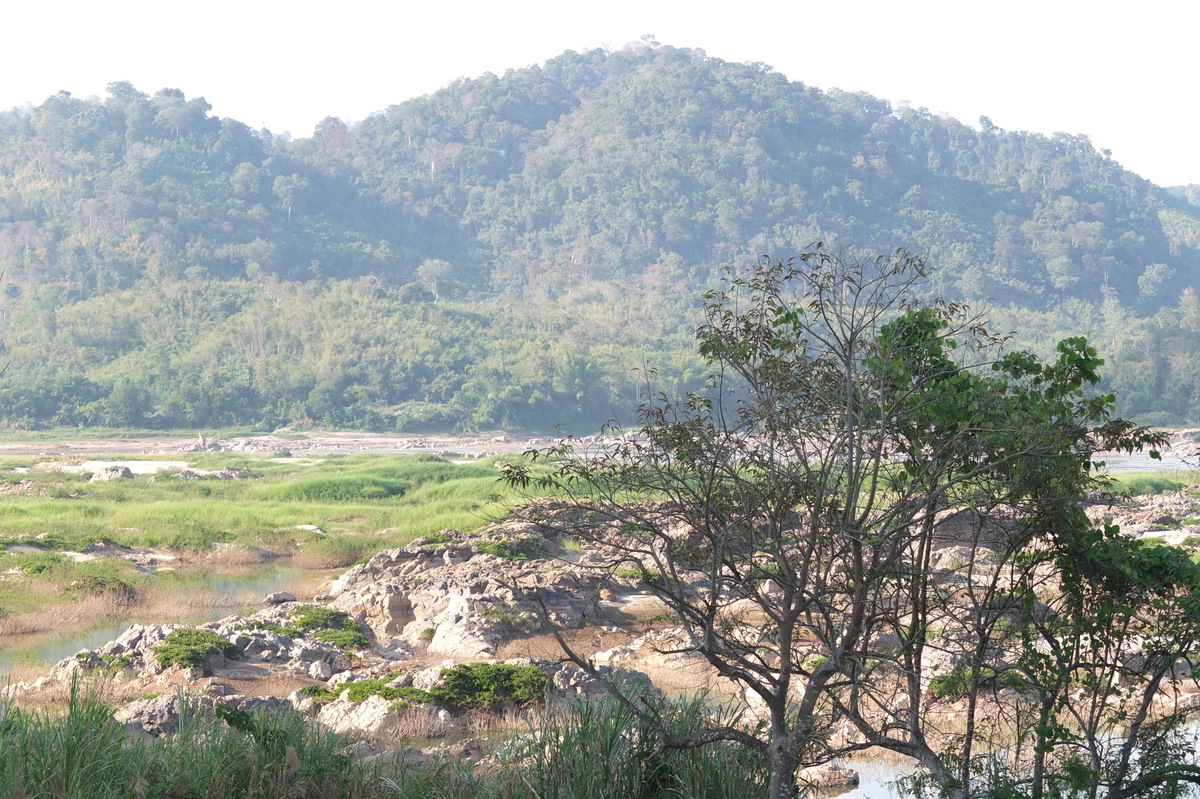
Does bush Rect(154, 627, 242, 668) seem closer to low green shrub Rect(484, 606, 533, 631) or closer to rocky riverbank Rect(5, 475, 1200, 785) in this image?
rocky riverbank Rect(5, 475, 1200, 785)

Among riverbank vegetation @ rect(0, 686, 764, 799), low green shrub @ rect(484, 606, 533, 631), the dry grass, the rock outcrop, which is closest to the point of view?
riverbank vegetation @ rect(0, 686, 764, 799)

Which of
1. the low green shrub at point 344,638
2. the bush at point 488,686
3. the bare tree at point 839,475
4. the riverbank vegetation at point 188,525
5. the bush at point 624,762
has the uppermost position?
the bare tree at point 839,475

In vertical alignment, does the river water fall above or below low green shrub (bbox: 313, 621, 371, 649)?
below

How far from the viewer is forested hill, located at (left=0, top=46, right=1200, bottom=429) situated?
225 feet

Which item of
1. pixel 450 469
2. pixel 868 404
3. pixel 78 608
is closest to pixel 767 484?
pixel 868 404

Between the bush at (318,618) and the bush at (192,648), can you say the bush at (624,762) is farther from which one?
the bush at (318,618)

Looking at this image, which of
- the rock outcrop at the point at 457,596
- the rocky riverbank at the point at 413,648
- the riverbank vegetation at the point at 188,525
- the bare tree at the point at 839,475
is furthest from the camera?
the riverbank vegetation at the point at 188,525

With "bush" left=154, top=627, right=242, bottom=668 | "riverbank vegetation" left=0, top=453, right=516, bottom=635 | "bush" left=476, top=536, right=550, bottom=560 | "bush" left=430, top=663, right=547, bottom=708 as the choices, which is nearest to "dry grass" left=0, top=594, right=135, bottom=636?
Result: "riverbank vegetation" left=0, top=453, right=516, bottom=635

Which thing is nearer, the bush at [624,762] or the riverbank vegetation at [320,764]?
the riverbank vegetation at [320,764]

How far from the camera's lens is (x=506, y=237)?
107688mm

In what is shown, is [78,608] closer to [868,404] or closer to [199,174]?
[868,404]

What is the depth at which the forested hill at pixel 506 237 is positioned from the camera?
68.6 m

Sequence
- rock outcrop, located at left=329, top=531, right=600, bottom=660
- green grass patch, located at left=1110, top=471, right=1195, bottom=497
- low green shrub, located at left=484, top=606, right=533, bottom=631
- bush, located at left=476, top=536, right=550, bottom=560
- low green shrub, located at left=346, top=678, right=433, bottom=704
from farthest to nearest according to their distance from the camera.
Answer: green grass patch, located at left=1110, top=471, right=1195, bottom=497
bush, located at left=476, top=536, right=550, bottom=560
low green shrub, located at left=484, top=606, right=533, bottom=631
rock outcrop, located at left=329, top=531, right=600, bottom=660
low green shrub, located at left=346, top=678, right=433, bottom=704

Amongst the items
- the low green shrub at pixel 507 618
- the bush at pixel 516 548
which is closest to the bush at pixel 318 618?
the low green shrub at pixel 507 618
